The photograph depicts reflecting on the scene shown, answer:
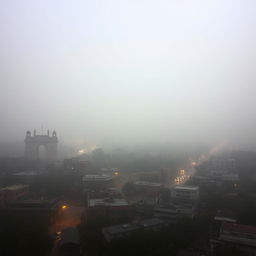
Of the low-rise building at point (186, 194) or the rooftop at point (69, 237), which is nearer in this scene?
the rooftop at point (69, 237)

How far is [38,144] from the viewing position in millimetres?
20156

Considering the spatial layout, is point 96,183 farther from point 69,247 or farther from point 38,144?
point 38,144

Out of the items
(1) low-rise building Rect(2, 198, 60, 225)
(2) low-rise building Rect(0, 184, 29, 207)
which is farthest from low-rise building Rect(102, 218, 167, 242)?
(2) low-rise building Rect(0, 184, 29, 207)

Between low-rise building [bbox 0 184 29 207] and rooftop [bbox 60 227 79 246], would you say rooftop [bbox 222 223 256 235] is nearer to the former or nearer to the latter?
rooftop [bbox 60 227 79 246]

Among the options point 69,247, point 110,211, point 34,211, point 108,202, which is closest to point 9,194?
point 34,211

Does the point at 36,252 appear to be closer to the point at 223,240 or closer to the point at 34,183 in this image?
the point at 223,240

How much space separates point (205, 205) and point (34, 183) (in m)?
7.14

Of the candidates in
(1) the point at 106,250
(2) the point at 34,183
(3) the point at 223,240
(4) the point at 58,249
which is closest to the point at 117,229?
(1) the point at 106,250

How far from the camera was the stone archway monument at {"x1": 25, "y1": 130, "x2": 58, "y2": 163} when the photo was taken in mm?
20000

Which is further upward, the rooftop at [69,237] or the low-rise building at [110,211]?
the low-rise building at [110,211]

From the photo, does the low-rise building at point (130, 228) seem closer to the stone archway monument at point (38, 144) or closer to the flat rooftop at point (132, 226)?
the flat rooftop at point (132, 226)

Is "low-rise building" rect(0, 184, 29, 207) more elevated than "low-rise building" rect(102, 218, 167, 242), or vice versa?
"low-rise building" rect(0, 184, 29, 207)

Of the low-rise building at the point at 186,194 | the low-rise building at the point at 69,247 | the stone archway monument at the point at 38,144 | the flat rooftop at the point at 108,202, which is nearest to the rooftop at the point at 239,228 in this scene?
the flat rooftop at the point at 108,202

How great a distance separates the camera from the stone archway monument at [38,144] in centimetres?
2000
